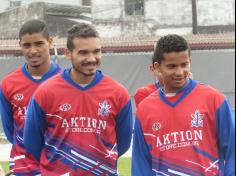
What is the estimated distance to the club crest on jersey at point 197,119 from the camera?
414 centimetres

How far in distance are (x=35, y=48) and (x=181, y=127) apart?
1.74m

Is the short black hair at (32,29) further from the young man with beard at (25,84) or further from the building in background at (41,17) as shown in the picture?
the building in background at (41,17)

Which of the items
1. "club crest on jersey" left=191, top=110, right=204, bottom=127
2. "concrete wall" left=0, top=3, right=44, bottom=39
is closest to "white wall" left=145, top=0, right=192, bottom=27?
"concrete wall" left=0, top=3, right=44, bottom=39

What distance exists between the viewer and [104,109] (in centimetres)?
462

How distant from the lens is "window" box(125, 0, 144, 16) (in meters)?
43.2

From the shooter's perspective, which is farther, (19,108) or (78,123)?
(19,108)

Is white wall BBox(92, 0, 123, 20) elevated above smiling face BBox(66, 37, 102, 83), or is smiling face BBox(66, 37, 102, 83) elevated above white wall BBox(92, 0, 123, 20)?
white wall BBox(92, 0, 123, 20)

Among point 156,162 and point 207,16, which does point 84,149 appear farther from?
point 207,16

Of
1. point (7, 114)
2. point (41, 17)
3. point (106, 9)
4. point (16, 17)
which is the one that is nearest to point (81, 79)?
point (7, 114)

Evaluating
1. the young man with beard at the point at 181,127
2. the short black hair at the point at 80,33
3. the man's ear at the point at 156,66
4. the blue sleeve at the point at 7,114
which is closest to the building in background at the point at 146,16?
the blue sleeve at the point at 7,114

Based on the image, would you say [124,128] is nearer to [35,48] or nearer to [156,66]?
[156,66]

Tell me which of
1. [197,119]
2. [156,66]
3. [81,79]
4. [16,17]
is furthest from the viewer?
[16,17]

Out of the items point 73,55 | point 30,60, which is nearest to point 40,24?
point 30,60

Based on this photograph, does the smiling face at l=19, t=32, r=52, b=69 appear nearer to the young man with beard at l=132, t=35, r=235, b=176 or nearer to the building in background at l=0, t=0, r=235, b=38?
the young man with beard at l=132, t=35, r=235, b=176
